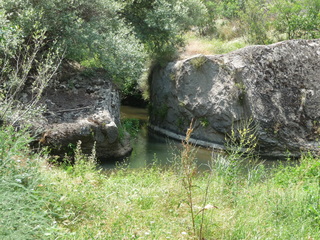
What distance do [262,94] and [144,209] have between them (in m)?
8.66

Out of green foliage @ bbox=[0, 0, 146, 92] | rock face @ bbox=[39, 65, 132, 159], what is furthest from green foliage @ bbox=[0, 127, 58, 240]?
green foliage @ bbox=[0, 0, 146, 92]

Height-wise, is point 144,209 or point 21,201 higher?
point 21,201

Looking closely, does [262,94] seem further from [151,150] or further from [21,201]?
[21,201]

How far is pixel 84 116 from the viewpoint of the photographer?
438 inches

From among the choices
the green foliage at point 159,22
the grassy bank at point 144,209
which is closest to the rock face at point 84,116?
the green foliage at point 159,22

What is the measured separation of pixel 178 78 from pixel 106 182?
8.72 meters

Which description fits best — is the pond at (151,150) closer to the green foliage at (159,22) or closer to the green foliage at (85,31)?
the green foliage at (85,31)

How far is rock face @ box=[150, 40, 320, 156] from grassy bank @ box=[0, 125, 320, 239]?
6733 mm

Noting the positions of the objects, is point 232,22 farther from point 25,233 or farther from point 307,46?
point 25,233

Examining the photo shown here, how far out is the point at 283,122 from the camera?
12648 millimetres

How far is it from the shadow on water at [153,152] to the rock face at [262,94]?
98cm

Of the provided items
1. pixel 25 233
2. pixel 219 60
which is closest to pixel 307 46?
pixel 219 60

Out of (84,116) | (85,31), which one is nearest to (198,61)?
(85,31)

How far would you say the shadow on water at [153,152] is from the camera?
35.7ft
